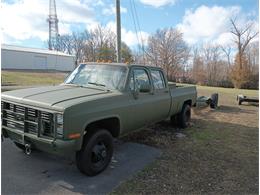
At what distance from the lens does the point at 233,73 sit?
43.2 metres

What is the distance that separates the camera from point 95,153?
171 inches

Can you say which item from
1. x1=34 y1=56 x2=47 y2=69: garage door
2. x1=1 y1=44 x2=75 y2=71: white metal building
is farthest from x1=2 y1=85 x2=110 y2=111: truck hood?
x1=34 y1=56 x2=47 y2=69: garage door

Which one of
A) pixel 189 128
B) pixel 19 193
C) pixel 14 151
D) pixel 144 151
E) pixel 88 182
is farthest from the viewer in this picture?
pixel 189 128

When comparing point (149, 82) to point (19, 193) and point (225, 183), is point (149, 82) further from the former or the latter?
point (19, 193)

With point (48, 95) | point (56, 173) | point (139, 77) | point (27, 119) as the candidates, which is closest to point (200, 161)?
point (139, 77)

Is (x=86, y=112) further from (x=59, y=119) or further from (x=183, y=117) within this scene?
(x=183, y=117)

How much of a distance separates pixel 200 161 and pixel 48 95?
3.21 m

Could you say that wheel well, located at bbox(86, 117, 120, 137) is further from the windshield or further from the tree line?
the tree line

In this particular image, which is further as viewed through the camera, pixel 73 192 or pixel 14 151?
pixel 14 151

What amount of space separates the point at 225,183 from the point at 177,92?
3.38 m

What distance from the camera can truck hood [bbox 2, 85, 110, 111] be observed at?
397cm

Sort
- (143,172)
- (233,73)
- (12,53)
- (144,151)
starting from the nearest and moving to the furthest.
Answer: (143,172)
(144,151)
(12,53)
(233,73)

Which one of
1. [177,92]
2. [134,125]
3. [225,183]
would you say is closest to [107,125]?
[134,125]

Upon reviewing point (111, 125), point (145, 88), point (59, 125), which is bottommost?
point (111, 125)
